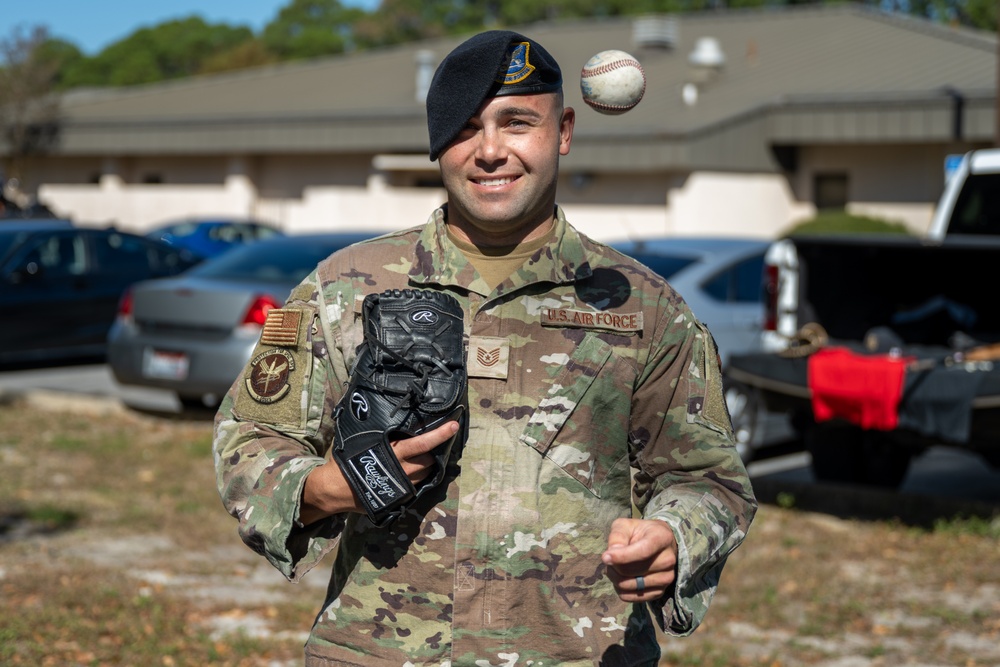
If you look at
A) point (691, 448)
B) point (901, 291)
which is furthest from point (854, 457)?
point (691, 448)

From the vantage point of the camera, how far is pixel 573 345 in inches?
93.5

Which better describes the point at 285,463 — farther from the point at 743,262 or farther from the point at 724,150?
the point at 724,150

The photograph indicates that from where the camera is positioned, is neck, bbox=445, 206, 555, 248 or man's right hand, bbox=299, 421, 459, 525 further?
neck, bbox=445, 206, 555, 248

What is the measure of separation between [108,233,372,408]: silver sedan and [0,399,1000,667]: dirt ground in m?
1.00

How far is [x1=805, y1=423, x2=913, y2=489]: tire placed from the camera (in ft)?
25.6

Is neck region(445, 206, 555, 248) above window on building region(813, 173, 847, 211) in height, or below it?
above

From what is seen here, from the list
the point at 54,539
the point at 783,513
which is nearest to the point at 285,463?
the point at 54,539

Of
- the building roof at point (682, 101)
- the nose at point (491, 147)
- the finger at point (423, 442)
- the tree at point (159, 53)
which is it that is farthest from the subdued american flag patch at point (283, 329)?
the tree at point (159, 53)

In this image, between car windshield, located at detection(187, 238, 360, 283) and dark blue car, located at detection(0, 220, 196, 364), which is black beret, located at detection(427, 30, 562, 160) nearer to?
car windshield, located at detection(187, 238, 360, 283)

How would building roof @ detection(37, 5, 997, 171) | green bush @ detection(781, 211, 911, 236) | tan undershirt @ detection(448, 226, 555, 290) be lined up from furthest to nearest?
building roof @ detection(37, 5, 997, 171) < green bush @ detection(781, 211, 911, 236) < tan undershirt @ detection(448, 226, 555, 290)

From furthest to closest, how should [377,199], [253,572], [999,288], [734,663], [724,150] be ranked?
[377,199]
[724,150]
[999,288]
[253,572]
[734,663]

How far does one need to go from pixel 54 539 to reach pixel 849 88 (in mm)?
18385

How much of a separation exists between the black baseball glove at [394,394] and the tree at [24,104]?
29745mm

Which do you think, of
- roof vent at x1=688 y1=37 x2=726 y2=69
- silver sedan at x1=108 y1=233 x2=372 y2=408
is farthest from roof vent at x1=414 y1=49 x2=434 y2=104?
silver sedan at x1=108 y1=233 x2=372 y2=408
